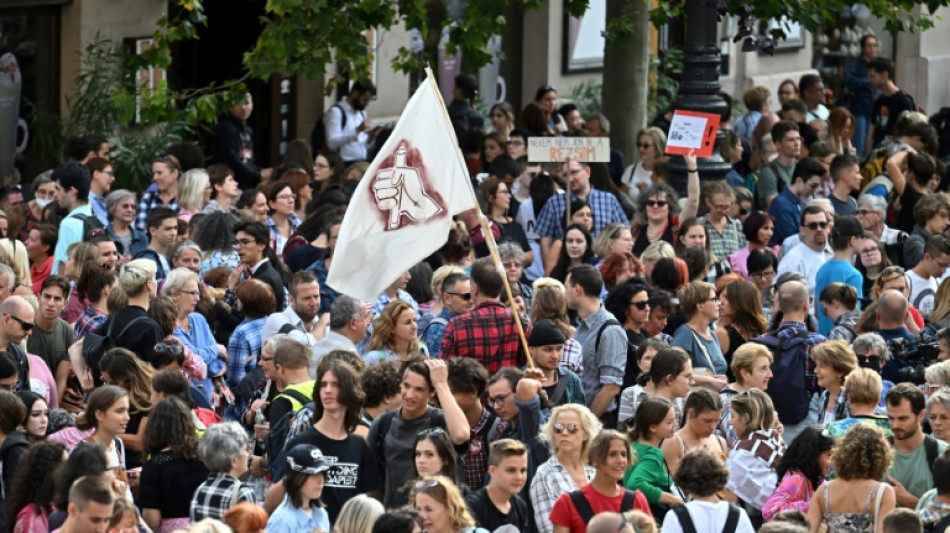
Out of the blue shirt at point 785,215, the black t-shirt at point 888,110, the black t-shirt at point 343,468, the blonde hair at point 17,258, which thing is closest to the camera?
the black t-shirt at point 343,468

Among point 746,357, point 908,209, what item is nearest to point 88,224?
point 746,357

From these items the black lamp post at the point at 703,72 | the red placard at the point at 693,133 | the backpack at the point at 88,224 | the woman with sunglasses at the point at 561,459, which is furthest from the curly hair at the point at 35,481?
the black lamp post at the point at 703,72

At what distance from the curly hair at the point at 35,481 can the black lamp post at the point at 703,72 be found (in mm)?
9270

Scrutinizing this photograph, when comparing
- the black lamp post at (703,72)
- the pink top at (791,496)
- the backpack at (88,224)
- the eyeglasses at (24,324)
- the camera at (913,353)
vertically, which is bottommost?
the pink top at (791,496)

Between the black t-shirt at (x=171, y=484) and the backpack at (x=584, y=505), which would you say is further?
the black t-shirt at (x=171, y=484)

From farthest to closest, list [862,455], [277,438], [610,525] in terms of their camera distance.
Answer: [277,438] < [862,455] < [610,525]

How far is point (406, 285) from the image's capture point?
13.9m

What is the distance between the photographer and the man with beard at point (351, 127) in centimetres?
2003

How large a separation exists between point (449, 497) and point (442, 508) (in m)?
0.06

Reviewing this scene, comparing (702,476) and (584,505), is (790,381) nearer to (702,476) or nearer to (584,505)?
(702,476)

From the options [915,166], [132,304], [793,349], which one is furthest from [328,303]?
[915,166]

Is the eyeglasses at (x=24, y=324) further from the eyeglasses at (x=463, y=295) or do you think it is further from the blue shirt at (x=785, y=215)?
the blue shirt at (x=785, y=215)

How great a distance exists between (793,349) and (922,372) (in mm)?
795

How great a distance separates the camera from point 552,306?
1230cm
